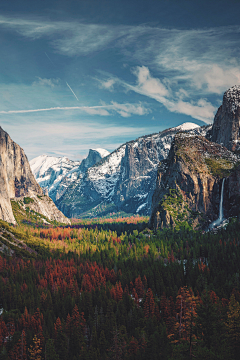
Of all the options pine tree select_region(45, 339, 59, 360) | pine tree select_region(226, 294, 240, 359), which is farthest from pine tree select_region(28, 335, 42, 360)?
pine tree select_region(226, 294, 240, 359)

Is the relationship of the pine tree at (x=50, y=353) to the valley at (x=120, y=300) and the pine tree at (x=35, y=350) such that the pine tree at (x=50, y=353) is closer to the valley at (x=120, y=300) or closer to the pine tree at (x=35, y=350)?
the valley at (x=120, y=300)

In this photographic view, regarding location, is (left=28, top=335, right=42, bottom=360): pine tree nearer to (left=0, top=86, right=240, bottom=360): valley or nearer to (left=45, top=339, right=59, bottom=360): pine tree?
(left=0, top=86, right=240, bottom=360): valley

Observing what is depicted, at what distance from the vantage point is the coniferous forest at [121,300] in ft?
195

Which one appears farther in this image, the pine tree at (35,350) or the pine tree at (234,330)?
the pine tree at (35,350)

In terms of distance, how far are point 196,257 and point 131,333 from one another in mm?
75186

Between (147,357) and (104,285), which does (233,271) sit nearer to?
(104,285)

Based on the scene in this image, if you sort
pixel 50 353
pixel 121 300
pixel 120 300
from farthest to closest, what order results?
1. pixel 121 300
2. pixel 120 300
3. pixel 50 353

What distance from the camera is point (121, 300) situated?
318ft

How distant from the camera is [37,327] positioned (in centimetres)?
8706

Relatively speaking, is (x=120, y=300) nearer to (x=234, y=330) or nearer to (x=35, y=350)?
(x=35, y=350)

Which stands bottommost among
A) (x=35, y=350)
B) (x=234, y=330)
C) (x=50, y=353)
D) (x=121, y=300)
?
(x=35, y=350)

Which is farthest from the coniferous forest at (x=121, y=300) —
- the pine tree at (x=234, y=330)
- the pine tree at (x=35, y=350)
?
the pine tree at (x=35, y=350)

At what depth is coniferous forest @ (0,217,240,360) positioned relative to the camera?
59.5 meters

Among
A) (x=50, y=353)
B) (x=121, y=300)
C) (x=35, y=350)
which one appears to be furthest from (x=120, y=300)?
(x=50, y=353)
